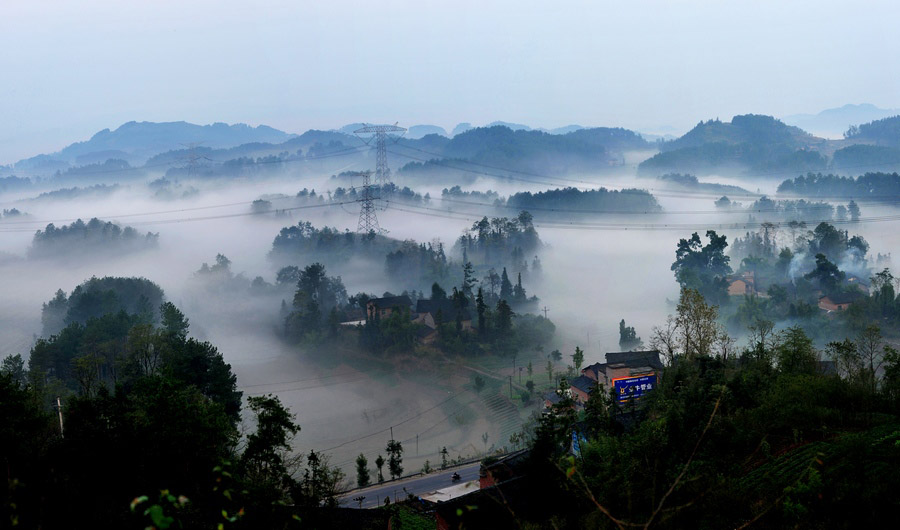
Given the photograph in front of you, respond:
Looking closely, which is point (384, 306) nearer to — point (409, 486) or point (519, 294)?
point (519, 294)

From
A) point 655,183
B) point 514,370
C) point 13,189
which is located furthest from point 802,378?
point 13,189

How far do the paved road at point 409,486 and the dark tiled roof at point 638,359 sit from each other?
7024mm


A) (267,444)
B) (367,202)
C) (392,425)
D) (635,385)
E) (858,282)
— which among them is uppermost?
(367,202)

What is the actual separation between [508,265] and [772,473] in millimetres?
45214

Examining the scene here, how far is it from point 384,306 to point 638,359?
54.7 feet

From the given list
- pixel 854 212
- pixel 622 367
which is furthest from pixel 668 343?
pixel 854 212

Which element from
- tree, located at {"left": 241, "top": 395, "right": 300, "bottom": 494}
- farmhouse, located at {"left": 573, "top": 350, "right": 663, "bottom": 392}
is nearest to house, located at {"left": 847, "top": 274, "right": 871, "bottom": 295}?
farmhouse, located at {"left": 573, "top": 350, "right": 663, "bottom": 392}

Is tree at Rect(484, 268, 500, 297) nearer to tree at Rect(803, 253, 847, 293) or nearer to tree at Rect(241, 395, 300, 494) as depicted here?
tree at Rect(803, 253, 847, 293)

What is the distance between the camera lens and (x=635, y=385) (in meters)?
17.9

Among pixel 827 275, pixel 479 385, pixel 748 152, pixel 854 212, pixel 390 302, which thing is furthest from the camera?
pixel 748 152

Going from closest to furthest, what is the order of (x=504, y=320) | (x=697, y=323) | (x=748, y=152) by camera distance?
(x=697, y=323) → (x=504, y=320) → (x=748, y=152)

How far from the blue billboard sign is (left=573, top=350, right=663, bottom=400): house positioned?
833mm

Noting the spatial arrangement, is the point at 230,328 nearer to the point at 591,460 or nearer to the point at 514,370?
the point at 514,370

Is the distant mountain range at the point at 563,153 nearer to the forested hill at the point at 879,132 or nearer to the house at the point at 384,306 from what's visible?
the forested hill at the point at 879,132
